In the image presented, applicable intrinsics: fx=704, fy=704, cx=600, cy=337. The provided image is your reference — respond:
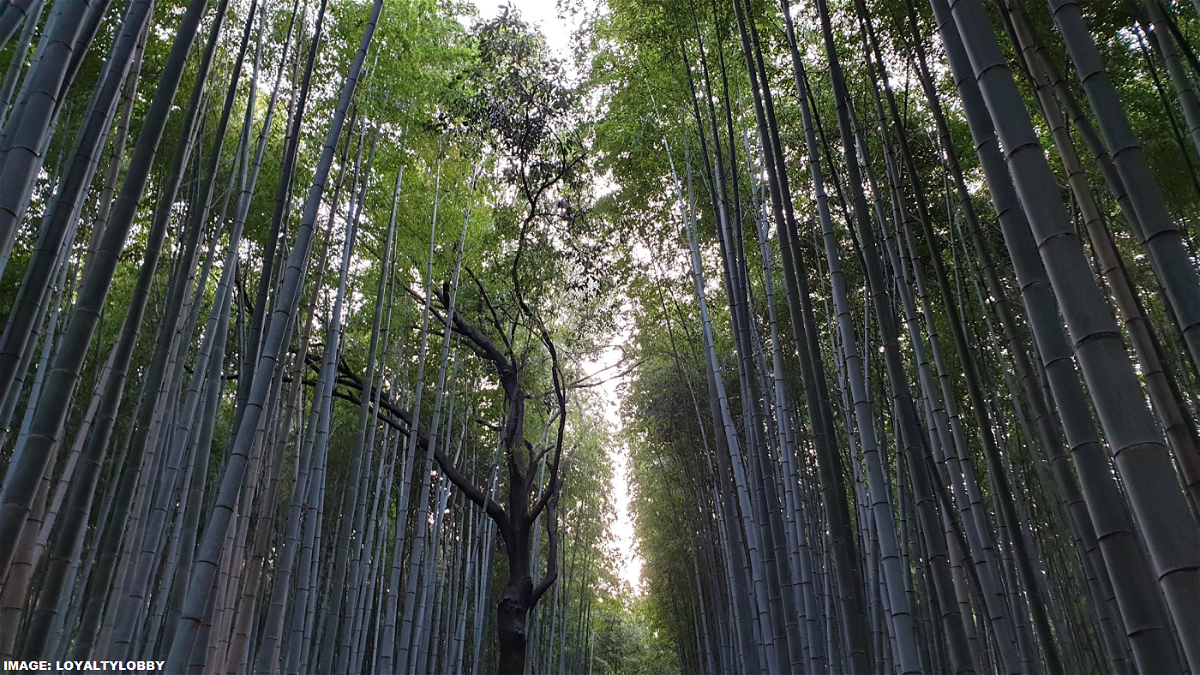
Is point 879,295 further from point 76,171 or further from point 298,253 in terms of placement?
point 76,171

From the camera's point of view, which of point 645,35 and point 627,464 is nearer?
point 645,35

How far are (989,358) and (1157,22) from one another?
427cm

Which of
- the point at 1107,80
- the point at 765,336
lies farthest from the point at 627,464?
the point at 1107,80

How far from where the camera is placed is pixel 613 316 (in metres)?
6.50

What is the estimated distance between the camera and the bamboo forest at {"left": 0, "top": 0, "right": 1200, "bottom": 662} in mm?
1071

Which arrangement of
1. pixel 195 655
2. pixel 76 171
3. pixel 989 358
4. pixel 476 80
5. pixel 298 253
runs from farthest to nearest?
1. pixel 989 358
2. pixel 476 80
3. pixel 298 253
4. pixel 195 655
5. pixel 76 171

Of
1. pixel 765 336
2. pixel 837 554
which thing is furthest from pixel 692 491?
pixel 837 554

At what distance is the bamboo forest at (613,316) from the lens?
3.51ft

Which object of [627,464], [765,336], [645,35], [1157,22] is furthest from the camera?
[627,464]

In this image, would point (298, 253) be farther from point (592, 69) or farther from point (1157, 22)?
point (592, 69)

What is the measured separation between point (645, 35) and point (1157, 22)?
11.3ft

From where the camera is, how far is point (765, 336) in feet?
20.1

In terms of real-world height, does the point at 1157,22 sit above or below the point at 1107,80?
above

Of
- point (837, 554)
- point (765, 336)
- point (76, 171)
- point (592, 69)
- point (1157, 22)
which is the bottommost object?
point (837, 554)
